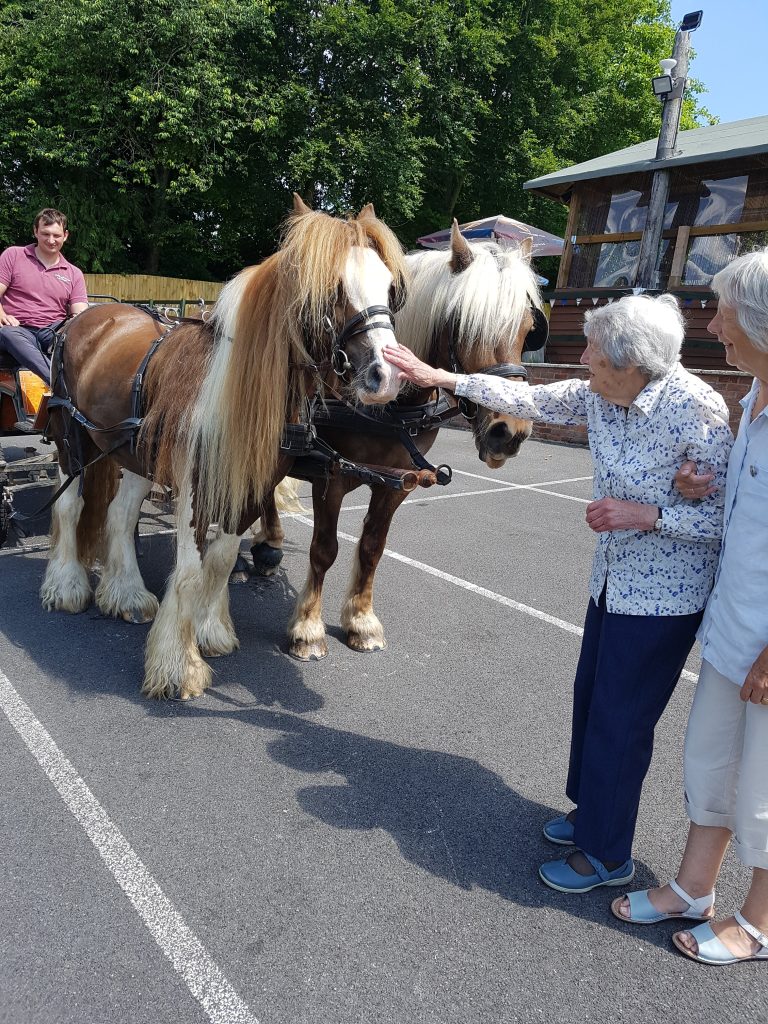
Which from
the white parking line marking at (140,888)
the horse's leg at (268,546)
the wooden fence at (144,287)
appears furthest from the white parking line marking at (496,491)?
the wooden fence at (144,287)

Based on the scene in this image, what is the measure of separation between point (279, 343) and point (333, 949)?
1998 millimetres

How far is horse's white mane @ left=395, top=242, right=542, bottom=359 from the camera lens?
3.04 meters

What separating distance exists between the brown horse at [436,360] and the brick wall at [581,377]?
636 cm

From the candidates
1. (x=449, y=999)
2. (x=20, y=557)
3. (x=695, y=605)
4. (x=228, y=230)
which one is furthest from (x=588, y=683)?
(x=228, y=230)

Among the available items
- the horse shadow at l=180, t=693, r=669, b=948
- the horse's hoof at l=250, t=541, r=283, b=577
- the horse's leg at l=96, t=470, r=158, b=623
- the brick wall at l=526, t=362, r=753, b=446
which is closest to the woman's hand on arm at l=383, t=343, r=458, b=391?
the horse shadow at l=180, t=693, r=669, b=948

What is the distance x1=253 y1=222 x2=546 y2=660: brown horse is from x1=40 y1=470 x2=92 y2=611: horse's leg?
4.35ft

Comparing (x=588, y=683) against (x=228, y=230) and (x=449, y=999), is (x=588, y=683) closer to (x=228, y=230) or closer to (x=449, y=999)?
(x=449, y=999)

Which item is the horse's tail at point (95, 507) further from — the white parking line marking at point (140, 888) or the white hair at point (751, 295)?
the white hair at point (751, 295)

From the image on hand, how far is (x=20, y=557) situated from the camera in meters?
4.88

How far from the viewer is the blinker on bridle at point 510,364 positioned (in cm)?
300

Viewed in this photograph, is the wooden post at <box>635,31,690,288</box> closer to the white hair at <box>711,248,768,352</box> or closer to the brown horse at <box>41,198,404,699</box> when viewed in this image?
the brown horse at <box>41,198,404,699</box>

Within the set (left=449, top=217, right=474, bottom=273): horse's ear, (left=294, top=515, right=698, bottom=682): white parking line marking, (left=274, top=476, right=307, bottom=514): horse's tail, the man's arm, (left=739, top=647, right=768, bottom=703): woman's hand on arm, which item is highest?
(left=449, top=217, right=474, bottom=273): horse's ear

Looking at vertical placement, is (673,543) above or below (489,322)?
below

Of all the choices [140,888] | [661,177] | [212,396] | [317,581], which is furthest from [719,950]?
[661,177]
